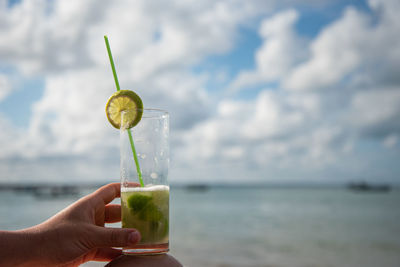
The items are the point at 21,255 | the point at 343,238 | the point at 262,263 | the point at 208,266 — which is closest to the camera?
the point at 21,255

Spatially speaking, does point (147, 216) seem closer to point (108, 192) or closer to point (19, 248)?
point (108, 192)

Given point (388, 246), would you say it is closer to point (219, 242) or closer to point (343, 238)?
point (343, 238)

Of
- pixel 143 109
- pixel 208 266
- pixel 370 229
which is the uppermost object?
pixel 143 109

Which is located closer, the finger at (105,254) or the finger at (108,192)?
the finger at (108,192)

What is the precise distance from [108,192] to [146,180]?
32 centimetres

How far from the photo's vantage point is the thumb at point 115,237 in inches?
71.4

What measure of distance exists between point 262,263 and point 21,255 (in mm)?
9319

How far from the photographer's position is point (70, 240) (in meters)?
1.83

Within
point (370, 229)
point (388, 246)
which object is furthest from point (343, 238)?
point (370, 229)

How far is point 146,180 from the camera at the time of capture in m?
2.03

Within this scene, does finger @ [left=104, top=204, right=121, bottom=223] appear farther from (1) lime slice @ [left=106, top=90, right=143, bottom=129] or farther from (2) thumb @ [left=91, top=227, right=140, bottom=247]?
(1) lime slice @ [left=106, top=90, right=143, bottom=129]

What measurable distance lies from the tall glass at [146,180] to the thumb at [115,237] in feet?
0.38

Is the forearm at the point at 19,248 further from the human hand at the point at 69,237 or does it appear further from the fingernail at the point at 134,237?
the fingernail at the point at 134,237

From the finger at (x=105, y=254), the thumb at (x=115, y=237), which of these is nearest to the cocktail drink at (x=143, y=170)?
the thumb at (x=115, y=237)
